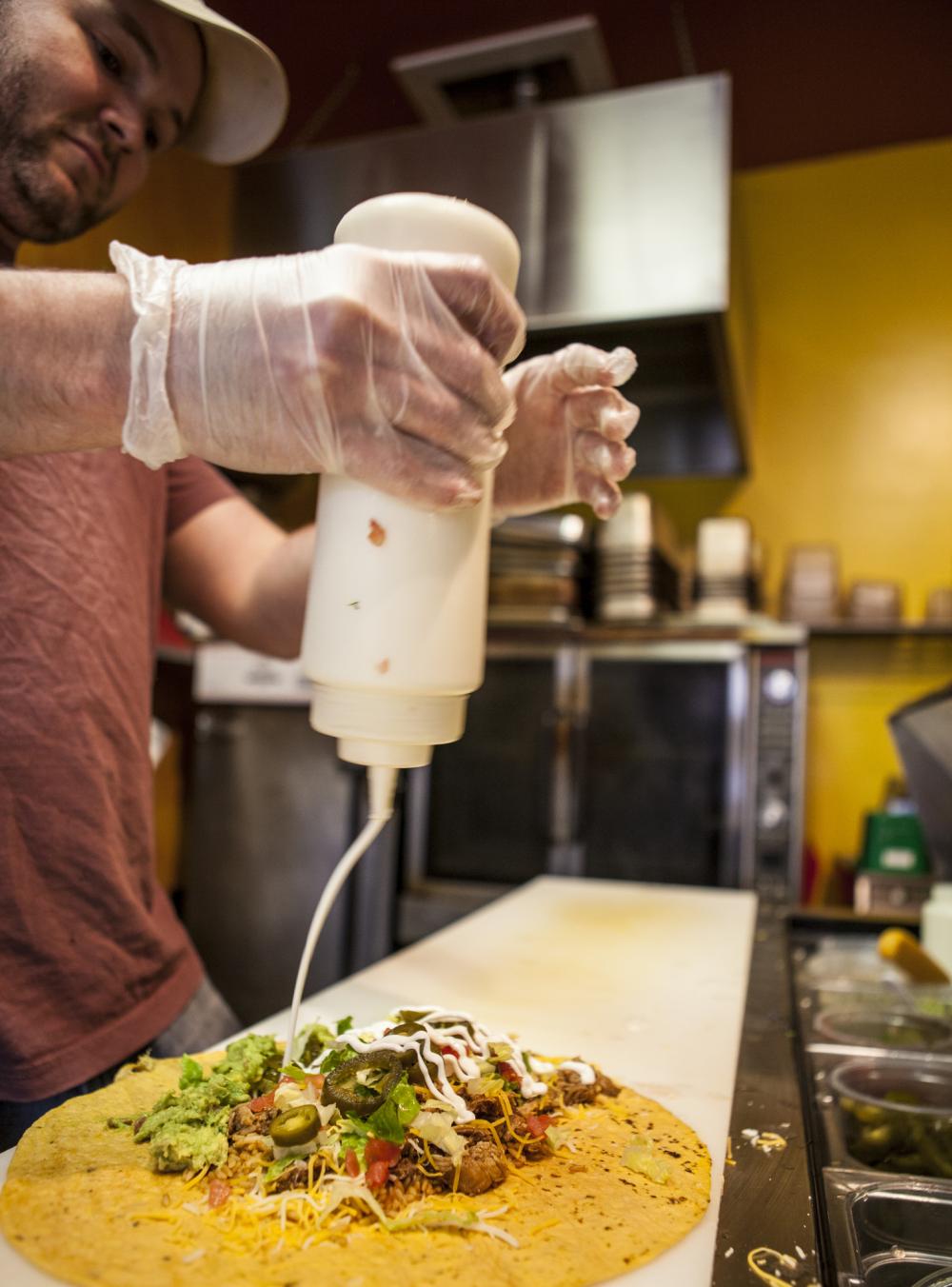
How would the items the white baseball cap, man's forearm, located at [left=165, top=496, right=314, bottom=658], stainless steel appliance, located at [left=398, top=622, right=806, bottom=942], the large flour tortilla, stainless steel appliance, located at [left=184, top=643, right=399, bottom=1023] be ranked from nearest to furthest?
the large flour tortilla < the white baseball cap < man's forearm, located at [left=165, top=496, right=314, bottom=658] < stainless steel appliance, located at [left=398, top=622, right=806, bottom=942] < stainless steel appliance, located at [left=184, top=643, right=399, bottom=1023]

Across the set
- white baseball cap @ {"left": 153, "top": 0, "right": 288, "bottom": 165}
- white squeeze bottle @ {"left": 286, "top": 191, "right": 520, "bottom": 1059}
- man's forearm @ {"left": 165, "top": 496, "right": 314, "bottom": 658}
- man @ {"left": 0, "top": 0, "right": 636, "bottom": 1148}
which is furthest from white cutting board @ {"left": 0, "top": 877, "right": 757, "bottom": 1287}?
white baseball cap @ {"left": 153, "top": 0, "right": 288, "bottom": 165}

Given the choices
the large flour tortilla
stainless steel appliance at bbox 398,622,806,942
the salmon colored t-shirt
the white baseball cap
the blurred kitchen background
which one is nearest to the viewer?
the large flour tortilla

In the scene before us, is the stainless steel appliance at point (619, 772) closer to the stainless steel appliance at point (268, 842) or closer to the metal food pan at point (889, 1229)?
the stainless steel appliance at point (268, 842)

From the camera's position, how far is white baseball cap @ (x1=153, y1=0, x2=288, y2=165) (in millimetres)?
1026

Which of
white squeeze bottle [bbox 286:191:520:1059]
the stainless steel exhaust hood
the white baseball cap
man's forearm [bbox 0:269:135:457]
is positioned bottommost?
white squeeze bottle [bbox 286:191:520:1059]

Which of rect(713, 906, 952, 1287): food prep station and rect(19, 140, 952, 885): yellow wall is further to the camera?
rect(19, 140, 952, 885): yellow wall

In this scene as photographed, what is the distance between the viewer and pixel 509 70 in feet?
9.34

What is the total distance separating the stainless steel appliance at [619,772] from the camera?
2.86 m

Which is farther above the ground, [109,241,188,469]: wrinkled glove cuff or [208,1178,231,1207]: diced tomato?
[109,241,188,469]: wrinkled glove cuff

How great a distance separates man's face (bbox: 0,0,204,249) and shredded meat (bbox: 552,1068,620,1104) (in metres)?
0.92

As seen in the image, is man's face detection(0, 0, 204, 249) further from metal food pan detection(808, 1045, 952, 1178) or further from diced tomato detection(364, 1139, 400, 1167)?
metal food pan detection(808, 1045, 952, 1178)

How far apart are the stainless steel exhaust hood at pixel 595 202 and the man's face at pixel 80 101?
4.44 feet

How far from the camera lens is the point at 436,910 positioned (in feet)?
9.70

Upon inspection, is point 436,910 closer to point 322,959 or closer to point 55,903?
point 322,959
